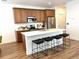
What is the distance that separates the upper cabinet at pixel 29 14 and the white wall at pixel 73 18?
1545mm

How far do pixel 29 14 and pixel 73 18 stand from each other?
10.4 feet

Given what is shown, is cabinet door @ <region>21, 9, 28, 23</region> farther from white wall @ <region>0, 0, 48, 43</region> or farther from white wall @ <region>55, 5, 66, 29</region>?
white wall @ <region>55, 5, 66, 29</region>

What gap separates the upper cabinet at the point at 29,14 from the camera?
18.4 feet

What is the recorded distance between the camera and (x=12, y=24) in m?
5.64

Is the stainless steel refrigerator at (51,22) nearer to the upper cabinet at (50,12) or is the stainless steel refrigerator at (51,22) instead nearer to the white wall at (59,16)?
the upper cabinet at (50,12)

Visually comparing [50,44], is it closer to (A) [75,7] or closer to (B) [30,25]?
(B) [30,25]

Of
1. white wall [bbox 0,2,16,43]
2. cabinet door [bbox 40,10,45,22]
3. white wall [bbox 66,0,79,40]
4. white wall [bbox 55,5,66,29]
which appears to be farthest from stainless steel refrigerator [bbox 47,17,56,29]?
white wall [bbox 0,2,16,43]

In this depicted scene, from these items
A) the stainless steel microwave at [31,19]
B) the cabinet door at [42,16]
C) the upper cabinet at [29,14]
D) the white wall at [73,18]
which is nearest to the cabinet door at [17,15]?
the upper cabinet at [29,14]

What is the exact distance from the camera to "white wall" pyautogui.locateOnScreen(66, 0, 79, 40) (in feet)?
17.9

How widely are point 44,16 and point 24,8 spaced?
6.13ft

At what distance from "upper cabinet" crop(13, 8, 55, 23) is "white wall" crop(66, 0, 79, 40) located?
155 cm

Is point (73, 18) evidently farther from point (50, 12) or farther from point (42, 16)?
point (42, 16)

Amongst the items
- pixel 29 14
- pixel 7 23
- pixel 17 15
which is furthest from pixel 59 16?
pixel 7 23

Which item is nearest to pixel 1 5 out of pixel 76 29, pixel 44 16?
pixel 44 16
